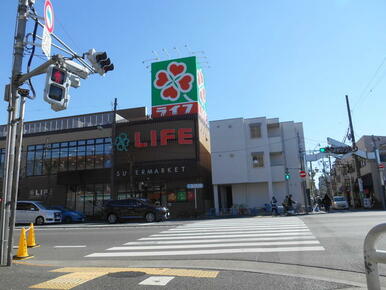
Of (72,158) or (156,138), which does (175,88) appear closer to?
(156,138)

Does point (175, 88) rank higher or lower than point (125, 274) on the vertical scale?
higher

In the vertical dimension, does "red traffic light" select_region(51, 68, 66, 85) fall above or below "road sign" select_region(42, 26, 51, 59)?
below

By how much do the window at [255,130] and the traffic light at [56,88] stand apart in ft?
89.1

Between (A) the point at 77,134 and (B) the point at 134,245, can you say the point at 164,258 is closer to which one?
(B) the point at 134,245

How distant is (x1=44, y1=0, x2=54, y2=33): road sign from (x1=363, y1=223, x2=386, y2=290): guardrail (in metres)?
8.64

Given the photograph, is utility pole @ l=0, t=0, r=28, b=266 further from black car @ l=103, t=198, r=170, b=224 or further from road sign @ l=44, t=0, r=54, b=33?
black car @ l=103, t=198, r=170, b=224

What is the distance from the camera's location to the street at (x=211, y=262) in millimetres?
6309

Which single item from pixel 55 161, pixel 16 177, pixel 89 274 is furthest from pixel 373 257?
pixel 55 161

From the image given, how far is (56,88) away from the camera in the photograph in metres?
7.79

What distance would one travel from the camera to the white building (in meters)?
32.9

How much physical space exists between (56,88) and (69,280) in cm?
416

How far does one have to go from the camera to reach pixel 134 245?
11.7 metres

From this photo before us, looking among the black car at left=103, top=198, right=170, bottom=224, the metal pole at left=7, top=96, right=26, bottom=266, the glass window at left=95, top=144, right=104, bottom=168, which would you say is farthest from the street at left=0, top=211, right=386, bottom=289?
→ the glass window at left=95, top=144, right=104, bottom=168

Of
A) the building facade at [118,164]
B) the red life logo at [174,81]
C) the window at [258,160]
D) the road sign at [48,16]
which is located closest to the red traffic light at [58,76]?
the road sign at [48,16]
